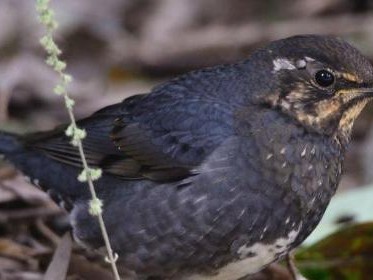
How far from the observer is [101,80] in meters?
9.54

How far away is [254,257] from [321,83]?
2.97 ft

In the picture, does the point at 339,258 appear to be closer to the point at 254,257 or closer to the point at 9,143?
the point at 254,257

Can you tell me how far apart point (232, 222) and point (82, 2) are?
4.87 m

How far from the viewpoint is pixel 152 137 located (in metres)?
6.43

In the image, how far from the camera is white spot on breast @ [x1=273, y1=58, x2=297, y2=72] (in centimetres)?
619

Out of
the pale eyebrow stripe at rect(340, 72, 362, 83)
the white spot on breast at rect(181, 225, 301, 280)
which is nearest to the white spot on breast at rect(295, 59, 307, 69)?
the pale eyebrow stripe at rect(340, 72, 362, 83)

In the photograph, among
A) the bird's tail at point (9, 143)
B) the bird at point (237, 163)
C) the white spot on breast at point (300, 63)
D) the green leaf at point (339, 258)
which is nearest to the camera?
the bird at point (237, 163)

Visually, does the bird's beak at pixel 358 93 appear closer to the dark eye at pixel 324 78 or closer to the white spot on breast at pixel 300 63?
the dark eye at pixel 324 78

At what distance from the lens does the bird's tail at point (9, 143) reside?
7211mm

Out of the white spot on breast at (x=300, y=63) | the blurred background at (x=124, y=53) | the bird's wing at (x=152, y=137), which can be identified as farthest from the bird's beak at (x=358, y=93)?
the blurred background at (x=124, y=53)

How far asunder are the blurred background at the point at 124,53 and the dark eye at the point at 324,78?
1273 millimetres

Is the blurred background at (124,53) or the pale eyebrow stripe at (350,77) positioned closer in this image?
the pale eyebrow stripe at (350,77)

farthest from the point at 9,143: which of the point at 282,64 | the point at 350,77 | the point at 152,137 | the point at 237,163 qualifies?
the point at 350,77

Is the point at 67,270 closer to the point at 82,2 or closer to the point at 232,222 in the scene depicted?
the point at 232,222
